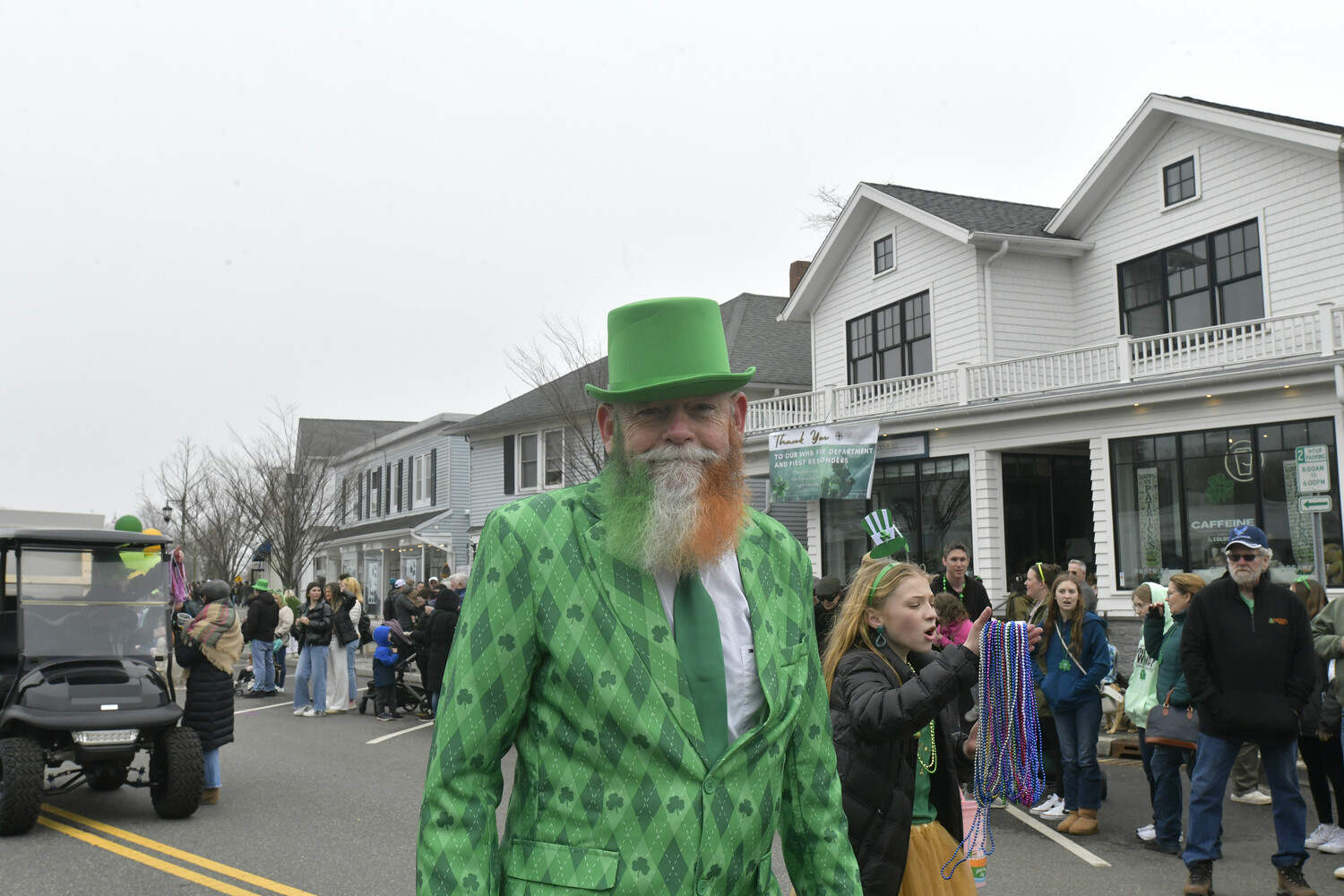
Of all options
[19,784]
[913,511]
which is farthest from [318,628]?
[913,511]

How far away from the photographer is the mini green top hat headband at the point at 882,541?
166 inches

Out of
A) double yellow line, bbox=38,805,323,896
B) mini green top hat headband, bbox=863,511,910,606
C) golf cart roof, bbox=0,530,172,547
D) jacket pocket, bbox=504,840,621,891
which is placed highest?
golf cart roof, bbox=0,530,172,547

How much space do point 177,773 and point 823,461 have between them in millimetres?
16171

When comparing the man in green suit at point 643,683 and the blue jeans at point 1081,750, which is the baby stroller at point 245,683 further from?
the man in green suit at point 643,683

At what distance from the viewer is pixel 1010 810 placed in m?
8.95

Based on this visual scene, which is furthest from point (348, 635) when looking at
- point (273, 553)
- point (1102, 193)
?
point (273, 553)

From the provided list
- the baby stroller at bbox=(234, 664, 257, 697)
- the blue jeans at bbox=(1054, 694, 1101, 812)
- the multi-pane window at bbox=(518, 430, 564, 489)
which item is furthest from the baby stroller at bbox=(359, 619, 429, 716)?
the multi-pane window at bbox=(518, 430, 564, 489)

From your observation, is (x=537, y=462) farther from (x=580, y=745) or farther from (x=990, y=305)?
(x=580, y=745)

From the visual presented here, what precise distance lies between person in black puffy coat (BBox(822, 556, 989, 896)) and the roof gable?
16386 mm

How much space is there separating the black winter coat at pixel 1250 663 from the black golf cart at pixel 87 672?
7089 millimetres

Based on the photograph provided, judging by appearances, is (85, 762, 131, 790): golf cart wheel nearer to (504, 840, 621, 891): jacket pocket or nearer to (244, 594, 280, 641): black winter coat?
(244, 594, 280, 641): black winter coat

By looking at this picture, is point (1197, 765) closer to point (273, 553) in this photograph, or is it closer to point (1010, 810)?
point (1010, 810)

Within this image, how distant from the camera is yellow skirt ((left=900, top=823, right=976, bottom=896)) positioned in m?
4.04

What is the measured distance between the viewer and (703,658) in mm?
2234
